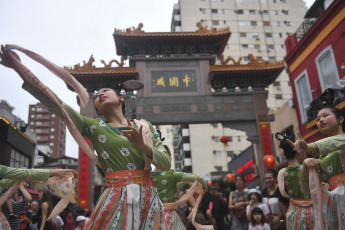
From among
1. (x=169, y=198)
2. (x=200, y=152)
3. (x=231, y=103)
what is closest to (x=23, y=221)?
(x=169, y=198)

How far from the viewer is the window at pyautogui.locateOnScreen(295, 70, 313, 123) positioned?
15.3 meters

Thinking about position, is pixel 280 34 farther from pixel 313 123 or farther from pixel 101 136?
pixel 101 136

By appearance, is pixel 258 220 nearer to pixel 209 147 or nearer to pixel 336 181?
pixel 336 181

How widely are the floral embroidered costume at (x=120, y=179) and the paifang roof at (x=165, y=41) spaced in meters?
14.4

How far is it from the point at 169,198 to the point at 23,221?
10.7 feet

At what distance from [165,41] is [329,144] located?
14716 mm

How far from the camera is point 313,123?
13.9 m

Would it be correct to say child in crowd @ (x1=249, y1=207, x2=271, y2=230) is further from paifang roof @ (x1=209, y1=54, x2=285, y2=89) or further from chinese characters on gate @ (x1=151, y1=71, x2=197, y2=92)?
paifang roof @ (x1=209, y1=54, x2=285, y2=89)

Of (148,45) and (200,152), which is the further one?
(200,152)

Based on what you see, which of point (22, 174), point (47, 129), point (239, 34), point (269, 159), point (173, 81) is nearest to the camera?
point (22, 174)

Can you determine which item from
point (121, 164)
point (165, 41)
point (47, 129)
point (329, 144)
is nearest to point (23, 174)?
point (121, 164)

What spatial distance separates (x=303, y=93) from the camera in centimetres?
1594

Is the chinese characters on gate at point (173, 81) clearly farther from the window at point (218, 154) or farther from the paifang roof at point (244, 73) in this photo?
the window at point (218, 154)

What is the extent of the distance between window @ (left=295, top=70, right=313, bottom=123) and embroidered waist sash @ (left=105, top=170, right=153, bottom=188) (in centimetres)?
1412
